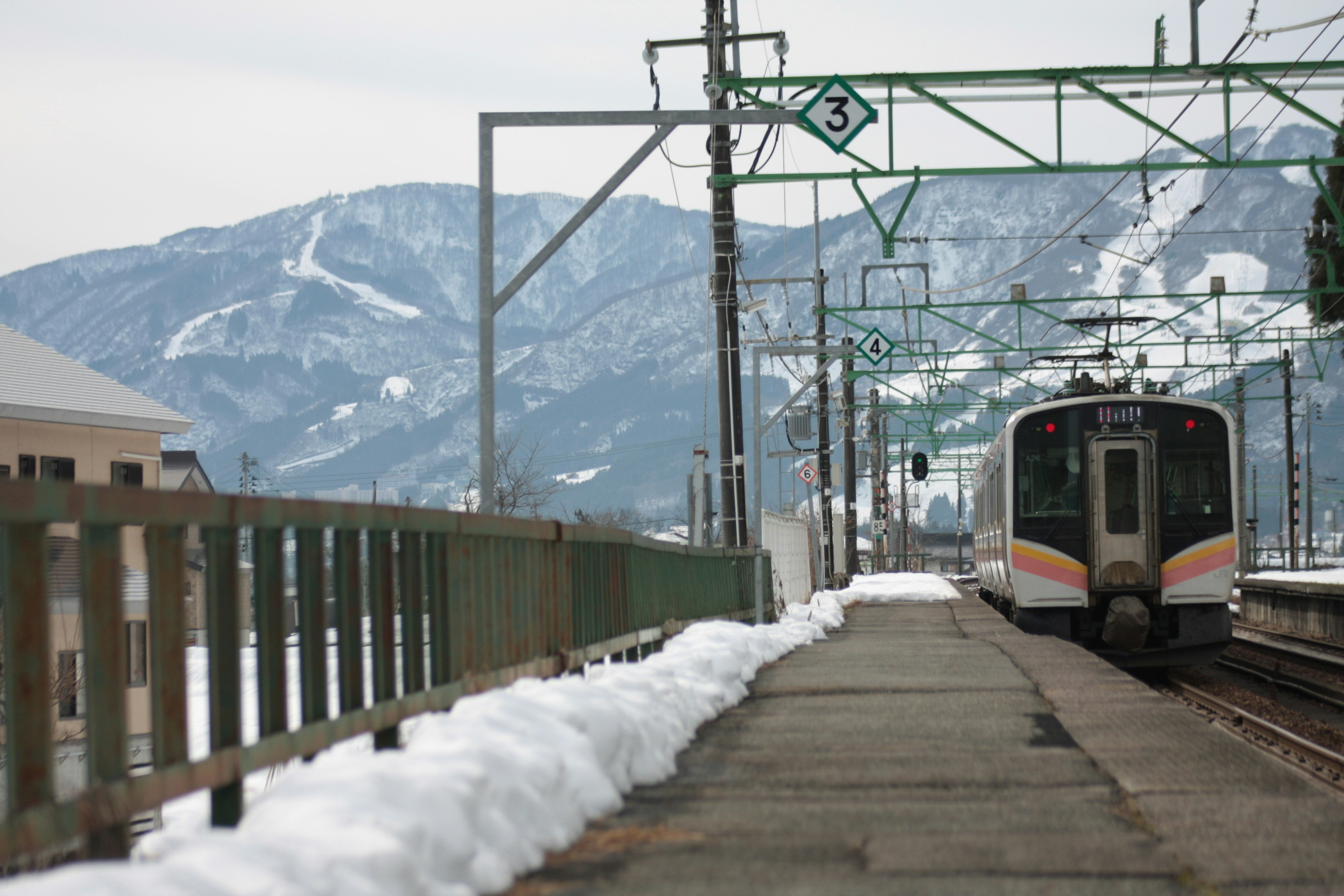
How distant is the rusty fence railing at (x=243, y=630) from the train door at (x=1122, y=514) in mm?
10262

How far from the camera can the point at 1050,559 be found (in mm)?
17141

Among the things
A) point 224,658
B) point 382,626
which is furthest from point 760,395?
point 224,658

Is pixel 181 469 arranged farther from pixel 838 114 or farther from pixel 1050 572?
pixel 838 114

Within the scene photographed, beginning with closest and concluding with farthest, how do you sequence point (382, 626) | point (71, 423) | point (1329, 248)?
point (382, 626), point (71, 423), point (1329, 248)

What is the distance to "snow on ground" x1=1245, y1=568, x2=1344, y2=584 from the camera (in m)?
35.4

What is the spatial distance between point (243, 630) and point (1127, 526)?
13.7 meters

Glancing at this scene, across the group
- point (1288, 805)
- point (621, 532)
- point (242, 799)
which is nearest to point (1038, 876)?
point (1288, 805)

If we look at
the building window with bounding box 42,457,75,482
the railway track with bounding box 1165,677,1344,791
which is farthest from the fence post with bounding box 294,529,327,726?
the building window with bounding box 42,457,75,482

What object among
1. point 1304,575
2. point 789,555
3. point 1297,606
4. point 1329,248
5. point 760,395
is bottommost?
point 1304,575

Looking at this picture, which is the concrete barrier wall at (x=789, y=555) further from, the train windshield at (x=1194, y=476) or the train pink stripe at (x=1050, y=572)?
the train windshield at (x=1194, y=476)

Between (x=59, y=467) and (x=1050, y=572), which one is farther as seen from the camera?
(x=59, y=467)

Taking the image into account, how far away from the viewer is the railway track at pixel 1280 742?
886 cm

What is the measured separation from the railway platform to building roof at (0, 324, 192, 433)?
75.0 ft

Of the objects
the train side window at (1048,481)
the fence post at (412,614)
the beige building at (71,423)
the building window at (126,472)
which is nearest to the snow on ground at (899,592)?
the train side window at (1048,481)
